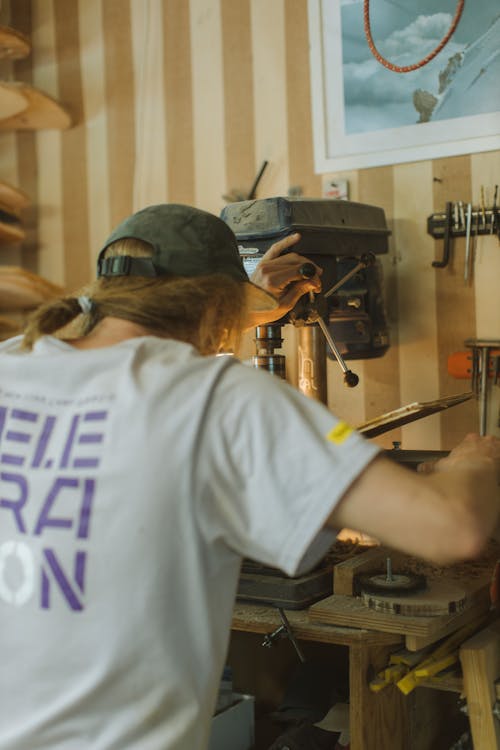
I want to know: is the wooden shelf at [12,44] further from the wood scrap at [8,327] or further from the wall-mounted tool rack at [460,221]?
the wall-mounted tool rack at [460,221]

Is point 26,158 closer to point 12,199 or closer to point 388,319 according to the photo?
point 12,199

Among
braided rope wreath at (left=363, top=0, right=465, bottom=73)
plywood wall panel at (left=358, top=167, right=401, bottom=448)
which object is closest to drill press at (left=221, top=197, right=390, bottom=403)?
plywood wall panel at (left=358, top=167, right=401, bottom=448)

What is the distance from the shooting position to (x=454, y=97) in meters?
2.58

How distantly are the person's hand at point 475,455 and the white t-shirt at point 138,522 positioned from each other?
220 mm

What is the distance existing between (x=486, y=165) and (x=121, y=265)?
5.63 ft

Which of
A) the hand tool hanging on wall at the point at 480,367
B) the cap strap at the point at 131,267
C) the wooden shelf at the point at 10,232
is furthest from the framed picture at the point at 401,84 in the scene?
the cap strap at the point at 131,267

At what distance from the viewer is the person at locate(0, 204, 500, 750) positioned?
0.94 metres

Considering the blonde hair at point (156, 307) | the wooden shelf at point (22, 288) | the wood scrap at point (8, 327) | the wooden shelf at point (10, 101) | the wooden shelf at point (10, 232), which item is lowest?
the blonde hair at point (156, 307)

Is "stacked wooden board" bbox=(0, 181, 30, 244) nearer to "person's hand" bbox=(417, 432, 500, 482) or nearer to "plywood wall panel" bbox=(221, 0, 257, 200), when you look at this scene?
"plywood wall panel" bbox=(221, 0, 257, 200)

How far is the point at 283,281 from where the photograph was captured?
77.2 inches

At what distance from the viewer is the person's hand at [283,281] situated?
6.38 feet

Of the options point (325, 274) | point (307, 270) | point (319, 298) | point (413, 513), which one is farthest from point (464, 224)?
point (413, 513)

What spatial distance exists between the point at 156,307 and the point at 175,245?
10 centimetres

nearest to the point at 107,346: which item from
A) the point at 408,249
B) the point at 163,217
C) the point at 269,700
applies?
the point at 163,217
